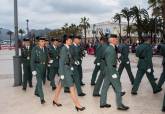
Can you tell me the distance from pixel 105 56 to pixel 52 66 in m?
5.20

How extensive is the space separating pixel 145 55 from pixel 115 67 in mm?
2634

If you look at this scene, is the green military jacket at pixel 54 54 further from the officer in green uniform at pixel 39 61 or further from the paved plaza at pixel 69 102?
the officer in green uniform at pixel 39 61

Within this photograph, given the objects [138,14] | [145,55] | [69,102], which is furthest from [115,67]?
[138,14]

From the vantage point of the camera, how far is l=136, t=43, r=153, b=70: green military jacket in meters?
12.8

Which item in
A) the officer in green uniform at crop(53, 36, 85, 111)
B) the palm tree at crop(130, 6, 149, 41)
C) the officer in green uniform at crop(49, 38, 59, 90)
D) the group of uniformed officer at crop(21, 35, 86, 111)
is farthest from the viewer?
the palm tree at crop(130, 6, 149, 41)

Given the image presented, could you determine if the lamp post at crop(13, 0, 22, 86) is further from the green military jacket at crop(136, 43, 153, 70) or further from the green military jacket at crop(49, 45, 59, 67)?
the green military jacket at crop(136, 43, 153, 70)

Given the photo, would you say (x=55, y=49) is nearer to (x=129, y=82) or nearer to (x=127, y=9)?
(x=129, y=82)

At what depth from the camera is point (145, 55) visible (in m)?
12.9

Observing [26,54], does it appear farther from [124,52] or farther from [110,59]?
[110,59]

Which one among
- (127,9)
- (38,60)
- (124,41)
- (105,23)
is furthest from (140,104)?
(105,23)

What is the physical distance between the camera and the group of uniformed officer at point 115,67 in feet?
34.1

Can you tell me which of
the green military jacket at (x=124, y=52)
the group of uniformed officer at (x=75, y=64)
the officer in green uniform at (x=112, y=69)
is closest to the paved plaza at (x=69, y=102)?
the group of uniformed officer at (x=75, y=64)

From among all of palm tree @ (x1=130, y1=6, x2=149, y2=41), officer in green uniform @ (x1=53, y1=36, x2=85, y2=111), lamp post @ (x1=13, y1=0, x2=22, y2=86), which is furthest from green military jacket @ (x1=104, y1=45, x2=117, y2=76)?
palm tree @ (x1=130, y1=6, x2=149, y2=41)

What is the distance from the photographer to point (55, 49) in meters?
15.9
